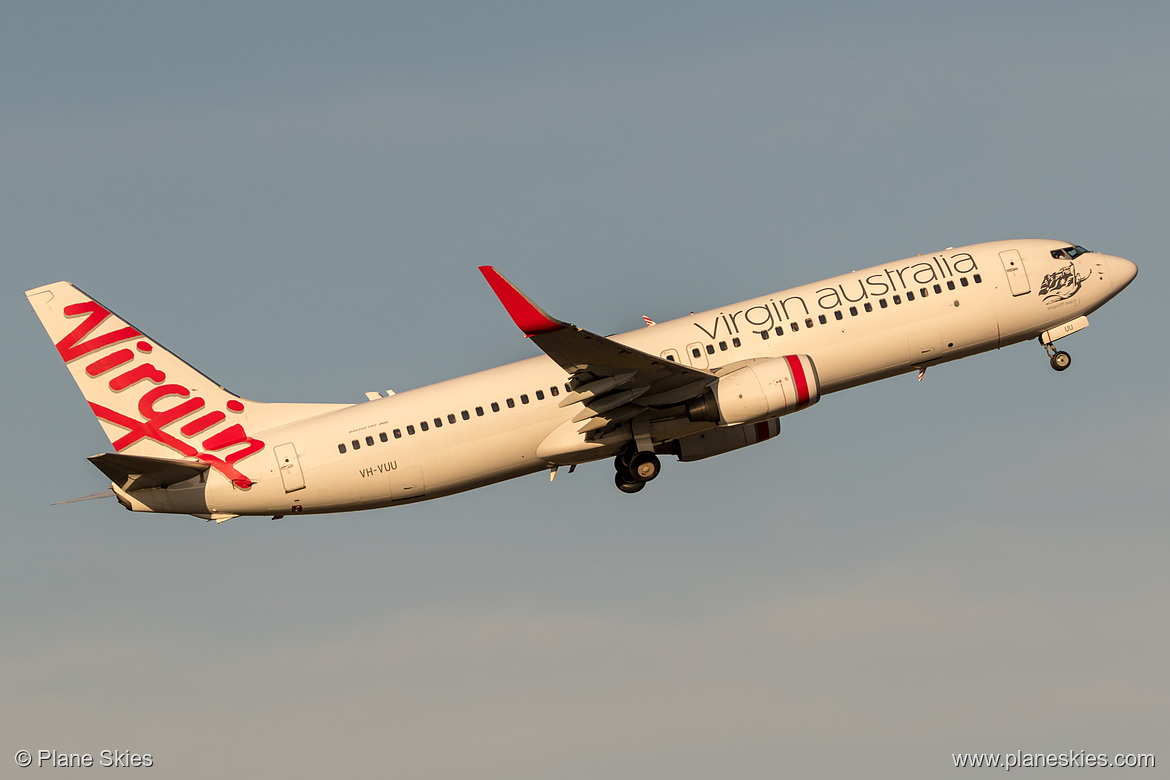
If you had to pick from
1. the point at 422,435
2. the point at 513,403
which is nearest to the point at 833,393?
the point at 513,403

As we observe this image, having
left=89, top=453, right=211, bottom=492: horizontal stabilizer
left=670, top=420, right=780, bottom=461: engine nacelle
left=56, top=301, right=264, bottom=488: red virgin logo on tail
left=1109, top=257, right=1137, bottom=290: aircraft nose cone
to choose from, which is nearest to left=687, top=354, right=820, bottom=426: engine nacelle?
left=670, top=420, right=780, bottom=461: engine nacelle

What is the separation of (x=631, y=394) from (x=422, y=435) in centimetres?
718

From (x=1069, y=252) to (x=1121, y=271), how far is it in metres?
2.34

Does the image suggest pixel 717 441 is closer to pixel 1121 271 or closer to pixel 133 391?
pixel 1121 271

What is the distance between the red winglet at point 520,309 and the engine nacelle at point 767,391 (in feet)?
22.5

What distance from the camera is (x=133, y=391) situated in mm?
45500

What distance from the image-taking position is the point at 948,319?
4600 centimetres

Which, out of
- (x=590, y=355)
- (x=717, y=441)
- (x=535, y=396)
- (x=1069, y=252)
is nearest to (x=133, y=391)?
(x=535, y=396)

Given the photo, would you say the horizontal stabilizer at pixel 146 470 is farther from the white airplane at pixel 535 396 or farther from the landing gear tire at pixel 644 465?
the landing gear tire at pixel 644 465

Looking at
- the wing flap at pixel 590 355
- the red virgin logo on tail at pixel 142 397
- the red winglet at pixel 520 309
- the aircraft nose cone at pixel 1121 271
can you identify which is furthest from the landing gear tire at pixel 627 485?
the aircraft nose cone at pixel 1121 271

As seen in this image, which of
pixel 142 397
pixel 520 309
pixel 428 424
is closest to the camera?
pixel 520 309

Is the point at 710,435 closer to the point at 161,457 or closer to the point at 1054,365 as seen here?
the point at 1054,365

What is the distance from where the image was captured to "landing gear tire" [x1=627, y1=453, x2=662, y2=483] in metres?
45.8

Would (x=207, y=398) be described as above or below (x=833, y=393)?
above
